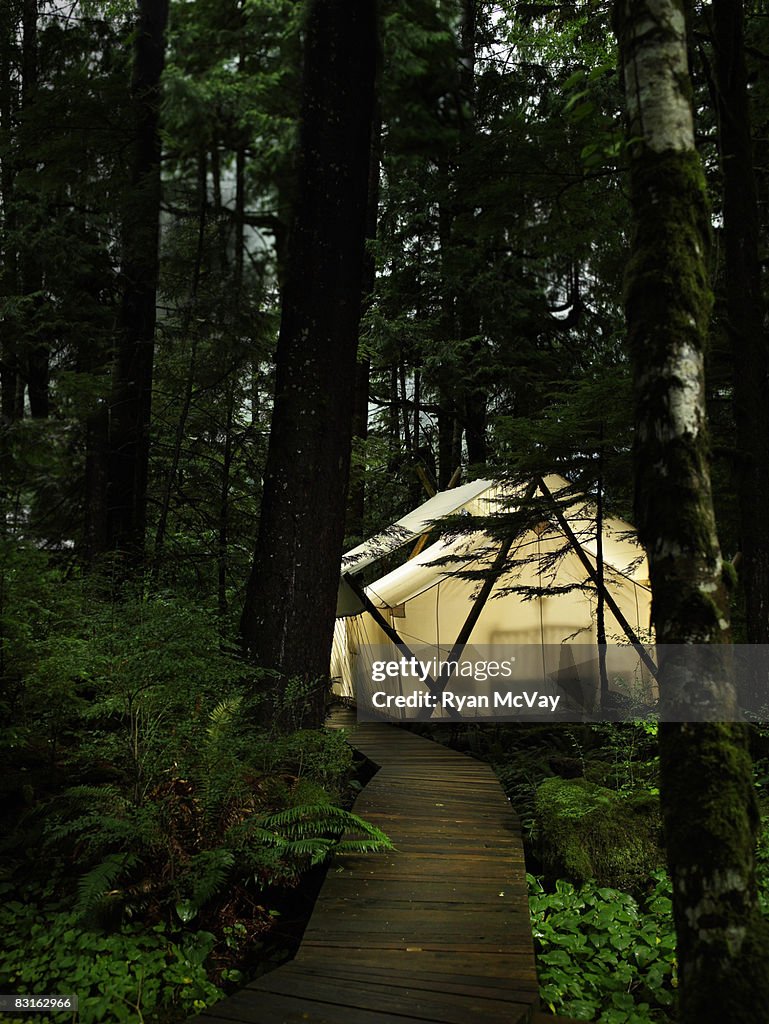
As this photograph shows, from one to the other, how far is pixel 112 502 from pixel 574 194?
6.16m

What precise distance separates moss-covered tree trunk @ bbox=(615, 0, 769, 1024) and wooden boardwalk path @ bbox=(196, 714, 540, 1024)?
0.95 m

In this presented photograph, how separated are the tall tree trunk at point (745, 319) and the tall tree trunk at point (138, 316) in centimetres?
591

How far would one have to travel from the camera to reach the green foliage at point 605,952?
3746 mm

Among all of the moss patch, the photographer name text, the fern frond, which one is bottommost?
the moss patch

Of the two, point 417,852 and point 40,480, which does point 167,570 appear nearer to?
point 40,480

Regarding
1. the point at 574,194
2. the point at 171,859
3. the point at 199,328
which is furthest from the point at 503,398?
the point at 171,859

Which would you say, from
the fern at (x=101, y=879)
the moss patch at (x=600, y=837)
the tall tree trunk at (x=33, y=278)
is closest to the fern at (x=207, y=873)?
the fern at (x=101, y=879)

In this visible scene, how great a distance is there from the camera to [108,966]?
347 cm

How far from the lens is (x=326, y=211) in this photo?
6469 millimetres

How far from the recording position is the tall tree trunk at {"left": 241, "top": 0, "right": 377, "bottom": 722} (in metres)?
6.17

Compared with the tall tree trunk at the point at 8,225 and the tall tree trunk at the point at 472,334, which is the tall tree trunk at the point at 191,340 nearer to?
the tall tree trunk at the point at 8,225

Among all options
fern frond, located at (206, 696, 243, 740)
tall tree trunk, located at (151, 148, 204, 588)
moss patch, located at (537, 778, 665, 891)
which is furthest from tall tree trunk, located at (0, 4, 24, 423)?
moss patch, located at (537, 778, 665, 891)

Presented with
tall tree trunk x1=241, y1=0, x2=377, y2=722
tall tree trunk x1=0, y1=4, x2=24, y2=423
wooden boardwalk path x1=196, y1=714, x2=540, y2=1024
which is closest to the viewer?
wooden boardwalk path x1=196, y1=714, x2=540, y2=1024

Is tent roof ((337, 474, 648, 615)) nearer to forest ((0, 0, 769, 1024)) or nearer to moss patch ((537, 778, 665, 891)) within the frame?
forest ((0, 0, 769, 1024))
